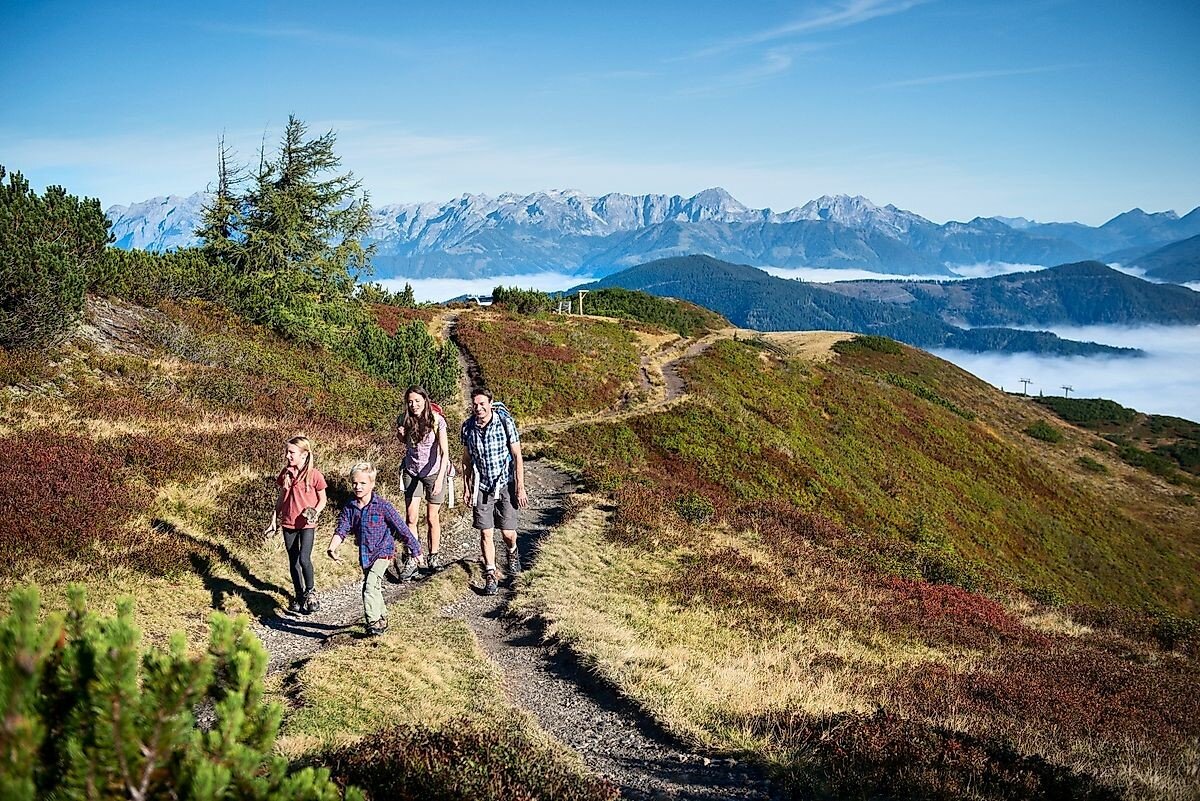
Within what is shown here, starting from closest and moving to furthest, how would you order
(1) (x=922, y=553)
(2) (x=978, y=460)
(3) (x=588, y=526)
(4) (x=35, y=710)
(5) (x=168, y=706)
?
1. (4) (x=35, y=710)
2. (5) (x=168, y=706)
3. (3) (x=588, y=526)
4. (1) (x=922, y=553)
5. (2) (x=978, y=460)

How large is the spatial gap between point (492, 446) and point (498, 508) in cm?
112

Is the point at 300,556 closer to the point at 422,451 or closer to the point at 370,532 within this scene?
the point at 370,532

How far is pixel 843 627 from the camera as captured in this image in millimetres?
12734

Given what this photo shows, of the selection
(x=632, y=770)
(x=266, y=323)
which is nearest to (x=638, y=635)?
(x=632, y=770)

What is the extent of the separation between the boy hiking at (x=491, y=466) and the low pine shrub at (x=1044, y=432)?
77367 millimetres

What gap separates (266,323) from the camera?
27.2m

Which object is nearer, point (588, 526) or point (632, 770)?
point (632, 770)

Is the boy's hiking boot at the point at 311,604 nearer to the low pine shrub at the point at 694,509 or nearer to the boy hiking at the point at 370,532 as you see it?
the boy hiking at the point at 370,532

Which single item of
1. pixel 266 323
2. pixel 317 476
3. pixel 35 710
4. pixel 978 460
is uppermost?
pixel 266 323

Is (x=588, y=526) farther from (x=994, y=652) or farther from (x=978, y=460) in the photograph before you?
(x=978, y=460)

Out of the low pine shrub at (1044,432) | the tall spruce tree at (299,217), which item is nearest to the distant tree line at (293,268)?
the tall spruce tree at (299,217)

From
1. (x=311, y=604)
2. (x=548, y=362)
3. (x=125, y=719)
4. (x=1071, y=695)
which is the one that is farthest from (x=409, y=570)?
(x=548, y=362)

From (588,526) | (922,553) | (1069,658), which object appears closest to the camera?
(1069,658)

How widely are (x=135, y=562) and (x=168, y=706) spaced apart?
934 cm
